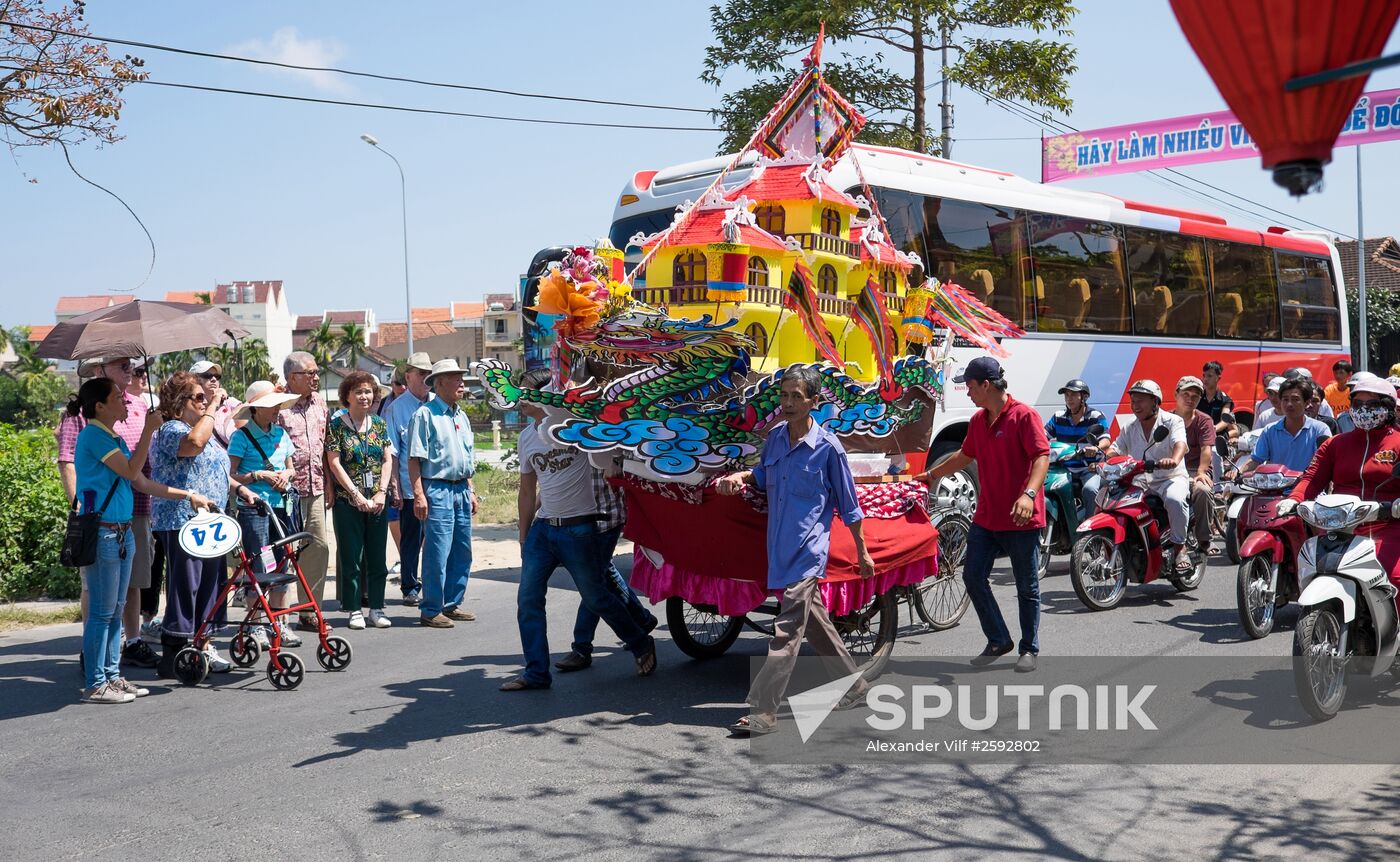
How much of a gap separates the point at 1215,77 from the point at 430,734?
4768 mm

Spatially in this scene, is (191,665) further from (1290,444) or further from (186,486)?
(1290,444)

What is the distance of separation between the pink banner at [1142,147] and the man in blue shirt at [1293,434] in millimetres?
11088

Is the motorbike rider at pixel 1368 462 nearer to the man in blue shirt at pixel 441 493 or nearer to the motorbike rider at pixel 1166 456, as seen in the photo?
the motorbike rider at pixel 1166 456

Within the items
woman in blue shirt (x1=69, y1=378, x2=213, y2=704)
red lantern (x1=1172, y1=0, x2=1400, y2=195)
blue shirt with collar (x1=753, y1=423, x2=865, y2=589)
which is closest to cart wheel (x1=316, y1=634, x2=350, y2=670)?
woman in blue shirt (x1=69, y1=378, x2=213, y2=704)

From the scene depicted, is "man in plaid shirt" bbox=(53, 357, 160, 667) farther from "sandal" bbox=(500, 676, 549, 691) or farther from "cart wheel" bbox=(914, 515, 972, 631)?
"cart wheel" bbox=(914, 515, 972, 631)

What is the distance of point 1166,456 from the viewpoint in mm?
9039

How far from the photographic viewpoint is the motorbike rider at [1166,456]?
29.6 ft

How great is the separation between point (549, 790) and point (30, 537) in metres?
7.20

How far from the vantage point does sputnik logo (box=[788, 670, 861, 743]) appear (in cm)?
576

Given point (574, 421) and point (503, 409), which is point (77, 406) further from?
point (574, 421)

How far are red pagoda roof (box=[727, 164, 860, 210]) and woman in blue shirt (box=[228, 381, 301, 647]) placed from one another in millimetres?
3235

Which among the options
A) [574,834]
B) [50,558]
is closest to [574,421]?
→ [574,834]

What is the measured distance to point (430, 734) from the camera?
5719 millimetres

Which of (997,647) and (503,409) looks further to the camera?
(997,647)
